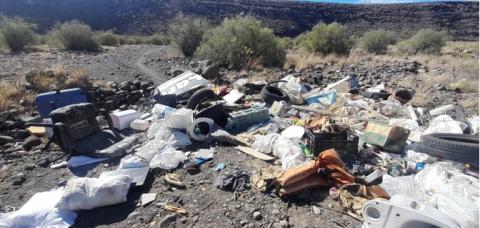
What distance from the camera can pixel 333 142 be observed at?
13.0 ft

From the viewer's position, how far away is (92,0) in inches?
1576

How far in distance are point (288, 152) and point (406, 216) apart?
207cm

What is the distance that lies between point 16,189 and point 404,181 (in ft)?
16.0

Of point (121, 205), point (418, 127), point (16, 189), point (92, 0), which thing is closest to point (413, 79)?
point (418, 127)

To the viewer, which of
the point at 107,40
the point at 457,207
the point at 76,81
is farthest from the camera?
the point at 107,40

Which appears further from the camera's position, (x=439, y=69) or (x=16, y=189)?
(x=439, y=69)

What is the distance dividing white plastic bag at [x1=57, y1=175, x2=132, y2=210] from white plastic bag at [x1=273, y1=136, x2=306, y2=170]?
1.99 meters

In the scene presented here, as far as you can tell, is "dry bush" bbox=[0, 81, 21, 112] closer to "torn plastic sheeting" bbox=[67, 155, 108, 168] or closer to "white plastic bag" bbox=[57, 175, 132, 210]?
"torn plastic sheeting" bbox=[67, 155, 108, 168]

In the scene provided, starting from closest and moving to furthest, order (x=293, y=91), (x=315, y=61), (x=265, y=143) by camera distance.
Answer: (x=265, y=143)
(x=293, y=91)
(x=315, y=61)

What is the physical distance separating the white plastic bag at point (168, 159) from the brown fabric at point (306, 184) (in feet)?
5.25

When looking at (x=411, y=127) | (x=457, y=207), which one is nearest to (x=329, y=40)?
(x=411, y=127)

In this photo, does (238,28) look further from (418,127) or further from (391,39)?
(391,39)

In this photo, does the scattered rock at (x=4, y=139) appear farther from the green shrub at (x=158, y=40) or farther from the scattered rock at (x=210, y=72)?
the green shrub at (x=158, y=40)

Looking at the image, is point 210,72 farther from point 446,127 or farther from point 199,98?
point 446,127
